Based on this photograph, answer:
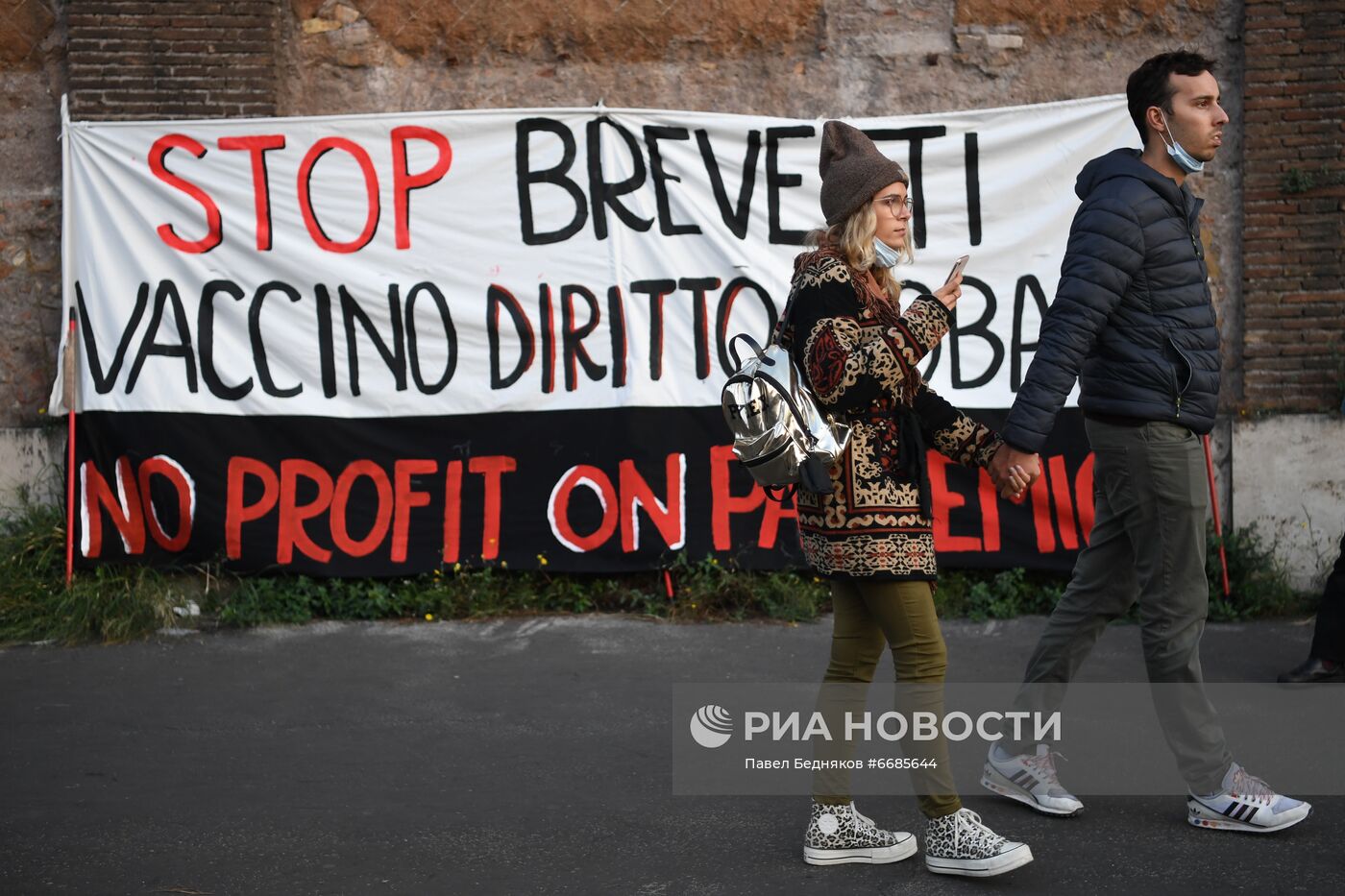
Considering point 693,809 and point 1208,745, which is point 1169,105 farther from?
point 693,809

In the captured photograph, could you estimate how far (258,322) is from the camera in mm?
6582

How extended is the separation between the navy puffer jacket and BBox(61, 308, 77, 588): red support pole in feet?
15.4

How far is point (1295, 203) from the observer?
21.1ft

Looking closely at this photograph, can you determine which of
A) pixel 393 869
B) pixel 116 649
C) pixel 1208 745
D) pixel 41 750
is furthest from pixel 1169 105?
pixel 116 649

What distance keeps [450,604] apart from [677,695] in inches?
64.2

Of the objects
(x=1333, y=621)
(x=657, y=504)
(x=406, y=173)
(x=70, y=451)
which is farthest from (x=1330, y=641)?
(x=70, y=451)

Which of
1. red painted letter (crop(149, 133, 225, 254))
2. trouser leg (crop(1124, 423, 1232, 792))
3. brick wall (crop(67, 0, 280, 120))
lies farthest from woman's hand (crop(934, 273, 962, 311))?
brick wall (crop(67, 0, 280, 120))

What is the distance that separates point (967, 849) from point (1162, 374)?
4.54 feet

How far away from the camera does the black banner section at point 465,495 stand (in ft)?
21.3

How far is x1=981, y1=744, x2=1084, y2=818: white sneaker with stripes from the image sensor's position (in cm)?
390

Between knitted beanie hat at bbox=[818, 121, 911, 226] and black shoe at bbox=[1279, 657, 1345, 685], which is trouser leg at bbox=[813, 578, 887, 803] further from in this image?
black shoe at bbox=[1279, 657, 1345, 685]

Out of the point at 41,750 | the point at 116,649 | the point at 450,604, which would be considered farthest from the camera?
the point at 450,604

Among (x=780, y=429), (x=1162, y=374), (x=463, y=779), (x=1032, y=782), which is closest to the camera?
(x=780, y=429)

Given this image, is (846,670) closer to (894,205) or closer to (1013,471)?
(1013,471)
